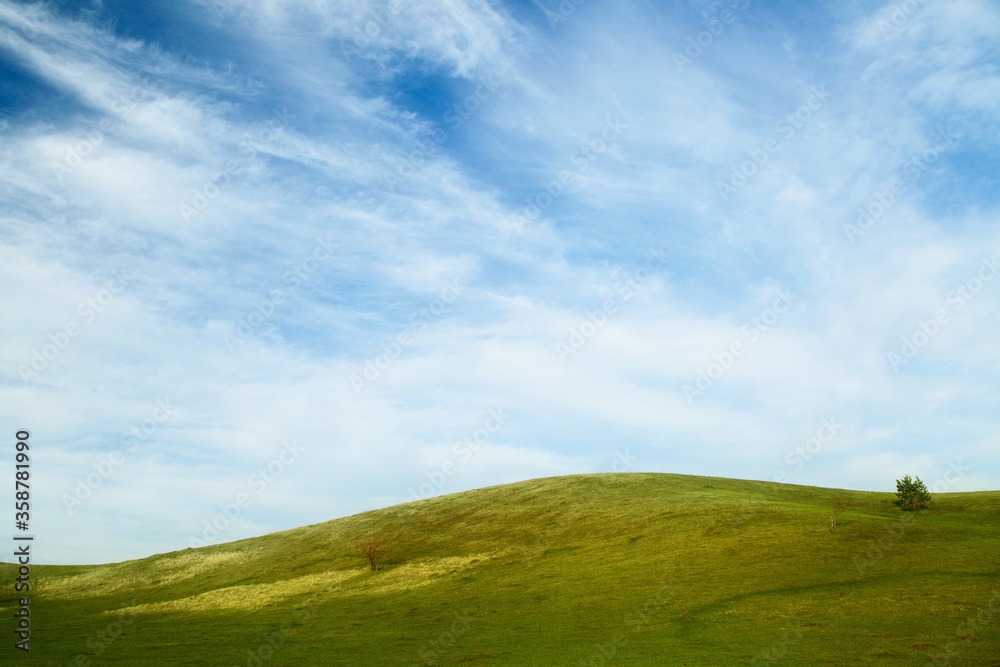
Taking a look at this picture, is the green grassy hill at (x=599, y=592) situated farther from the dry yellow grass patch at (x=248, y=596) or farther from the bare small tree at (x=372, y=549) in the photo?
the bare small tree at (x=372, y=549)

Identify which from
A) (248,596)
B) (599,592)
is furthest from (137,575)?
(599,592)

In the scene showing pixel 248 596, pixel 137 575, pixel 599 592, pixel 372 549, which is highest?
pixel 372 549

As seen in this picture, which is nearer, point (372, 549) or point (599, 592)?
point (599, 592)

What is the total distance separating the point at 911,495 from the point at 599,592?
35.7 m

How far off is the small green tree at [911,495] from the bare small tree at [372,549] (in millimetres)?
54531

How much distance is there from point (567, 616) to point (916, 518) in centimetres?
3298

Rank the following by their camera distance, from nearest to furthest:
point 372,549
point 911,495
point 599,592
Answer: point 599,592, point 911,495, point 372,549

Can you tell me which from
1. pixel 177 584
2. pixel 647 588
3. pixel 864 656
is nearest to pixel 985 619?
pixel 864 656

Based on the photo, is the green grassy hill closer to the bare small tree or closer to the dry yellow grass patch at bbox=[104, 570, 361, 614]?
the dry yellow grass patch at bbox=[104, 570, 361, 614]

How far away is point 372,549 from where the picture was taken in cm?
6919

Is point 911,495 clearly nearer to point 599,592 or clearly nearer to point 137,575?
point 599,592

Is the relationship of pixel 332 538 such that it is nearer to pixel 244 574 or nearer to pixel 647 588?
pixel 244 574

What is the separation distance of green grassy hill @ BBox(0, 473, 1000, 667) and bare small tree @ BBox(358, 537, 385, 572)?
1277 millimetres

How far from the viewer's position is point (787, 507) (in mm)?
56875
